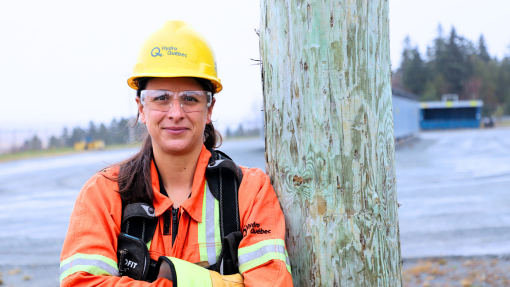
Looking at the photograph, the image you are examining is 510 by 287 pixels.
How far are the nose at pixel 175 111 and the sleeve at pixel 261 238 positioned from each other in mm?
420

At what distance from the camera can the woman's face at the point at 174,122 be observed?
195 centimetres

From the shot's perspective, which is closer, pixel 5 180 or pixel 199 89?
pixel 199 89

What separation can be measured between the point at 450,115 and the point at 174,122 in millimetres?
44905

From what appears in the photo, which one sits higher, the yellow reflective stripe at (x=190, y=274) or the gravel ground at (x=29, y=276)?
the yellow reflective stripe at (x=190, y=274)

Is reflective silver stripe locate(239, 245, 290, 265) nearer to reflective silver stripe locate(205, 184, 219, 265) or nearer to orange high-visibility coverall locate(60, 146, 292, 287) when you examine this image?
orange high-visibility coverall locate(60, 146, 292, 287)

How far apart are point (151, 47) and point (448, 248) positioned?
4940mm

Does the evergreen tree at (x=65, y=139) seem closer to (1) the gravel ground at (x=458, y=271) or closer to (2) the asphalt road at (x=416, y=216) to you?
(2) the asphalt road at (x=416, y=216)

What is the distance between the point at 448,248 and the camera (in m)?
5.43

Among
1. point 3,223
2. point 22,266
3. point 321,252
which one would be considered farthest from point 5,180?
point 321,252

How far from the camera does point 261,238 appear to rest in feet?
5.85

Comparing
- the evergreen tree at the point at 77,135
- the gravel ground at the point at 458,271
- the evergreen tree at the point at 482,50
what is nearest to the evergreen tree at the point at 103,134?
the evergreen tree at the point at 77,135

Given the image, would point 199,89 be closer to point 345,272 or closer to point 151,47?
point 151,47

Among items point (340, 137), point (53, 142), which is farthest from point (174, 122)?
point (53, 142)

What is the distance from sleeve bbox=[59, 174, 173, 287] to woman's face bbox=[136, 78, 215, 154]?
0.34 m
